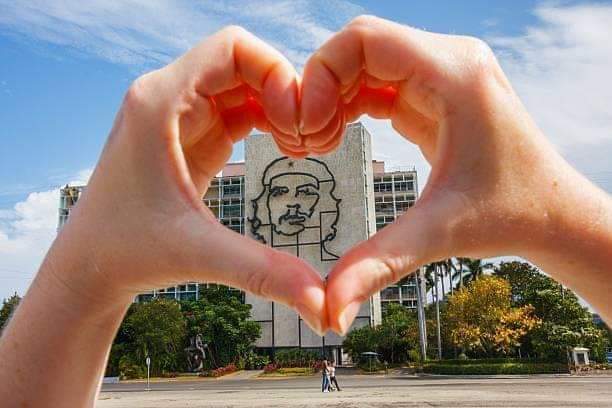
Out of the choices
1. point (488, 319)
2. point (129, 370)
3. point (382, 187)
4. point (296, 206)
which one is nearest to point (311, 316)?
point (488, 319)

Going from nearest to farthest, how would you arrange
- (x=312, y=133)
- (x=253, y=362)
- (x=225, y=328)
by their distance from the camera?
(x=312, y=133), (x=225, y=328), (x=253, y=362)

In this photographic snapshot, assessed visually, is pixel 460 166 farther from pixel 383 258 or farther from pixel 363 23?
pixel 363 23

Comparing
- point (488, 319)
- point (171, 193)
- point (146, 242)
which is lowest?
point (146, 242)

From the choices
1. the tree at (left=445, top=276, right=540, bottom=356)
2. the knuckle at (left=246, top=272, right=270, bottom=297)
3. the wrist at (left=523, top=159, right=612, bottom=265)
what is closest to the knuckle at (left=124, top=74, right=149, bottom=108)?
the knuckle at (left=246, top=272, right=270, bottom=297)

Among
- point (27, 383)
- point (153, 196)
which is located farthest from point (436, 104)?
point (27, 383)

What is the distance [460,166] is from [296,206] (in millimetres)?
41248

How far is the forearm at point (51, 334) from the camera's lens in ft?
5.07

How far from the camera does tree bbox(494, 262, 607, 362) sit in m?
32.4

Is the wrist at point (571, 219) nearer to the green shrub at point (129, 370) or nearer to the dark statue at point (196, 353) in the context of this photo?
the green shrub at point (129, 370)

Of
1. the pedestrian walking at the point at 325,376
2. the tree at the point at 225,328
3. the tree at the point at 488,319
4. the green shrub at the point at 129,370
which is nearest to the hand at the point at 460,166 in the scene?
the pedestrian walking at the point at 325,376

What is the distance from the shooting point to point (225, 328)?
3928 cm

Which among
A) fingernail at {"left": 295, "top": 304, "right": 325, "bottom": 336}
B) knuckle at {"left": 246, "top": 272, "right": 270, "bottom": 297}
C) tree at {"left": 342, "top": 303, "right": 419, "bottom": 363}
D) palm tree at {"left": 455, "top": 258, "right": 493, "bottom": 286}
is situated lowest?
tree at {"left": 342, "top": 303, "right": 419, "bottom": 363}

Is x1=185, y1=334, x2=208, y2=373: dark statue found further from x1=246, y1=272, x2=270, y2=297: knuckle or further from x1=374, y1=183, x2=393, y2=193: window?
x1=246, y1=272, x2=270, y2=297: knuckle

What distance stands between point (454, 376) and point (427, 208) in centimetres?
3276
